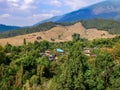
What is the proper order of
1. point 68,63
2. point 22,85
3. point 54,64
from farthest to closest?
point 54,64, point 22,85, point 68,63

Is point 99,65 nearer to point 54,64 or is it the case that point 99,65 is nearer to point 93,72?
point 93,72

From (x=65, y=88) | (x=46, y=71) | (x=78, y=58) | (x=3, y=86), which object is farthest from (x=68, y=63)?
(x=3, y=86)

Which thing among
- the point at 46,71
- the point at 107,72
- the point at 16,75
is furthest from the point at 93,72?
the point at 16,75

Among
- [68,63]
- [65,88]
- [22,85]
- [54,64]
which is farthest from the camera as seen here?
[54,64]

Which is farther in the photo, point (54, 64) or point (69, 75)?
point (54, 64)

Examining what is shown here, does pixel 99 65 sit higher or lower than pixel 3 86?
higher

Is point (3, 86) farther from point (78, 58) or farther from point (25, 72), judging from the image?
point (78, 58)

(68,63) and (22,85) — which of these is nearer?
(68,63)

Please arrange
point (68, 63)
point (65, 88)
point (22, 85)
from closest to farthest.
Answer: point (65, 88)
point (68, 63)
point (22, 85)

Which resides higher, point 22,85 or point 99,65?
point 99,65
